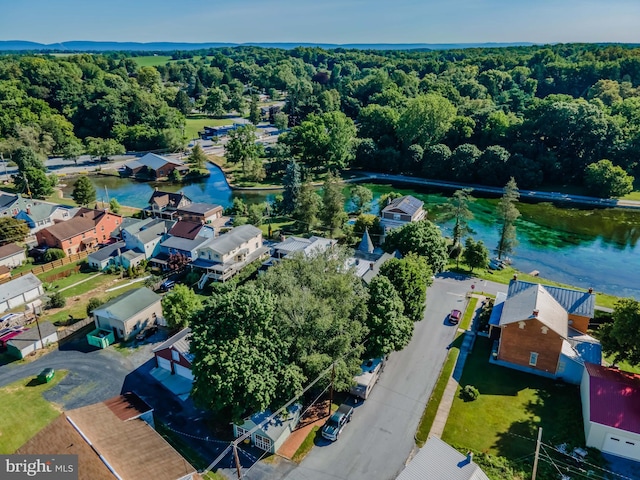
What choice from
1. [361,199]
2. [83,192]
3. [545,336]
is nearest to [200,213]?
[83,192]

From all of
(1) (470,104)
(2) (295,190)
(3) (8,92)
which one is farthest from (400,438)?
(3) (8,92)

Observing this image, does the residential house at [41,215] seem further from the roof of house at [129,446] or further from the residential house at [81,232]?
the roof of house at [129,446]

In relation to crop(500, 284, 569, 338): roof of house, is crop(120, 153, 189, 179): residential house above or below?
above

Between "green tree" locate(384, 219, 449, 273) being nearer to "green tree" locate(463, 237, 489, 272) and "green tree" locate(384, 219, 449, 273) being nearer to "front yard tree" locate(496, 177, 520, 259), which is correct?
"green tree" locate(463, 237, 489, 272)

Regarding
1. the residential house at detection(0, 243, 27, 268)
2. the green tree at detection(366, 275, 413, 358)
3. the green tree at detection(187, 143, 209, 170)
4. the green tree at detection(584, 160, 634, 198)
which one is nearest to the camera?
the green tree at detection(366, 275, 413, 358)

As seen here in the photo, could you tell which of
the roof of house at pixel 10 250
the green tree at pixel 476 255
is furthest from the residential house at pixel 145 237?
the green tree at pixel 476 255

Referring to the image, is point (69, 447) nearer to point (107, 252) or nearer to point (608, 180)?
point (107, 252)

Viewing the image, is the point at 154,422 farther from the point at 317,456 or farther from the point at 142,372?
the point at 317,456

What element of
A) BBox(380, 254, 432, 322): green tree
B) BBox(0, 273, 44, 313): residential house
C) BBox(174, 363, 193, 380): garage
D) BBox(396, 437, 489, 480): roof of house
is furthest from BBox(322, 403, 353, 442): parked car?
BBox(0, 273, 44, 313): residential house
